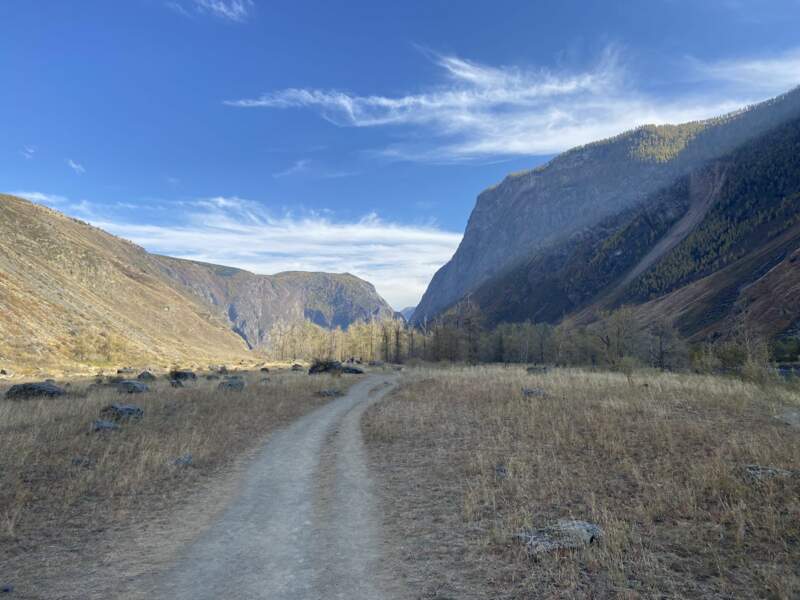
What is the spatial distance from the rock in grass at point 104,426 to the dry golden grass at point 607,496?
9.83 metres

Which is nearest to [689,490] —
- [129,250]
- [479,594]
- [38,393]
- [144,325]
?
[479,594]

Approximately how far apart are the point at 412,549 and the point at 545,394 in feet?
57.3

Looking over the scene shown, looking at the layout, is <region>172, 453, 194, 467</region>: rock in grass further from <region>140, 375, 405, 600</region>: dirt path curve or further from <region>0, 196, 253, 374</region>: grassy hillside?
<region>0, 196, 253, 374</region>: grassy hillside

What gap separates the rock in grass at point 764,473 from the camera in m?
9.19

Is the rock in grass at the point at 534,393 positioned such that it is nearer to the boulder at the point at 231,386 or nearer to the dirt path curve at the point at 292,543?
the dirt path curve at the point at 292,543

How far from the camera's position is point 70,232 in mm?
134125

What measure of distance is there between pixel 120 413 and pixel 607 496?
729 inches

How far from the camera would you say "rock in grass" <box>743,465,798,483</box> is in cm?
919

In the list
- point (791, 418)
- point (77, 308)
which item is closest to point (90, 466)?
point (791, 418)

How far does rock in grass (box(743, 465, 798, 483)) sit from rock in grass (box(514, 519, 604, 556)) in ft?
14.4

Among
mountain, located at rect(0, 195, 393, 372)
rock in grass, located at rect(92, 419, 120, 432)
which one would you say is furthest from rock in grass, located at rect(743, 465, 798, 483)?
mountain, located at rect(0, 195, 393, 372)

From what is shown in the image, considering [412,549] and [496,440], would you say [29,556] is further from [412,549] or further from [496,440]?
[496,440]

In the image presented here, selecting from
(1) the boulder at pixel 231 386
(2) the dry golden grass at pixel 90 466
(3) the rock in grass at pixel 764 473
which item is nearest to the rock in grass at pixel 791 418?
(3) the rock in grass at pixel 764 473

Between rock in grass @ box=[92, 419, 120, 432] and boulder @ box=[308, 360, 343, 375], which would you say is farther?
boulder @ box=[308, 360, 343, 375]
